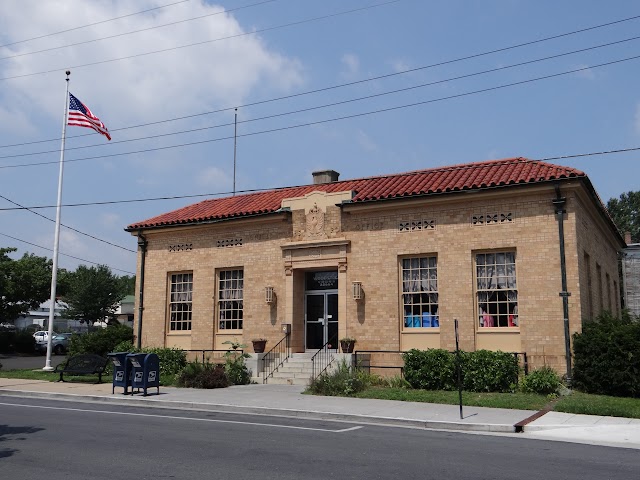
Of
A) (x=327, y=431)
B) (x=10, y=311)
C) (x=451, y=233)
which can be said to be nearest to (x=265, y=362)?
(x=451, y=233)

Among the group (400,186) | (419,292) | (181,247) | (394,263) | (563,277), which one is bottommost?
(419,292)

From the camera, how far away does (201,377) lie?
18078 mm

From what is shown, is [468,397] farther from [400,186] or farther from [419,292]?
[400,186]

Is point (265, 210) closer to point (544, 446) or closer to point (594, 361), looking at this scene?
point (594, 361)

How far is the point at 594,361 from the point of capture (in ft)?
50.1

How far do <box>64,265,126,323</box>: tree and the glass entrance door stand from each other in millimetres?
48997

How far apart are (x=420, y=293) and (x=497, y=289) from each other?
2.39 m

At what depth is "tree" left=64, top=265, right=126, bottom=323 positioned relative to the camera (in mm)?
65188

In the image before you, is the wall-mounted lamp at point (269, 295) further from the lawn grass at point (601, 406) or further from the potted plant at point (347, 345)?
the lawn grass at point (601, 406)

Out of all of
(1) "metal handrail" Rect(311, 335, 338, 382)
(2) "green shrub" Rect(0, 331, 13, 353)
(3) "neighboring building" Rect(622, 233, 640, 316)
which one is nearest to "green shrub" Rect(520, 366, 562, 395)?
(1) "metal handrail" Rect(311, 335, 338, 382)

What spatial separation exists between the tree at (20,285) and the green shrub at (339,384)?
113 ft

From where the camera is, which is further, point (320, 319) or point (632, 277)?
point (632, 277)

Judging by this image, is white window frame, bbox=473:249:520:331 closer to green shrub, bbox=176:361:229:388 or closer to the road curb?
the road curb

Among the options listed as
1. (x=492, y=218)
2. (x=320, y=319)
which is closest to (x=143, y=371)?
(x=320, y=319)
